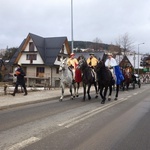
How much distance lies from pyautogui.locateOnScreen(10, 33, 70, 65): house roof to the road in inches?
1690

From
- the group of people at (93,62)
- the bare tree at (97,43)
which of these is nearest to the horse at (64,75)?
the group of people at (93,62)

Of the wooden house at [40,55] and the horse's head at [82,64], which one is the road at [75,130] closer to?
the horse's head at [82,64]

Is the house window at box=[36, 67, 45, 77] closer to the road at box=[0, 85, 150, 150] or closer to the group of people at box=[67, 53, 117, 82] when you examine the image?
the group of people at box=[67, 53, 117, 82]

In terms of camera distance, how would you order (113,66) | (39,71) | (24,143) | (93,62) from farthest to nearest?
1. (39,71)
2. (93,62)
3. (113,66)
4. (24,143)

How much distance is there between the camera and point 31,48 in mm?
54188

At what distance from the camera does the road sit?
6461 mm

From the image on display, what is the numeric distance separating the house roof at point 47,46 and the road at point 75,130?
4293 centimetres

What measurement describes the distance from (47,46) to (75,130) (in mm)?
48957

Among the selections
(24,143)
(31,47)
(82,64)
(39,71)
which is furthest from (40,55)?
(24,143)

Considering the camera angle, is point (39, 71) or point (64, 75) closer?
point (64, 75)

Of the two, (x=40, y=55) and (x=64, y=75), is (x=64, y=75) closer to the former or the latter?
(x=64, y=75)

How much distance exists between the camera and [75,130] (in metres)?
7.96

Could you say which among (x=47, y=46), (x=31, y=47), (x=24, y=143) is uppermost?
(x=47, y=46)

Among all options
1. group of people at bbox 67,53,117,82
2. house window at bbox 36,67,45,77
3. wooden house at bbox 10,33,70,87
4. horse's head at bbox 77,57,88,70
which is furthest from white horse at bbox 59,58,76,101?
house window at bbox 36,67,45,77
